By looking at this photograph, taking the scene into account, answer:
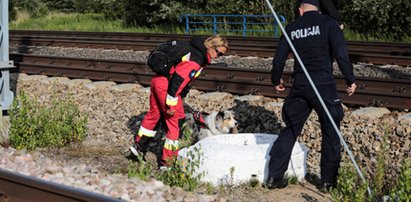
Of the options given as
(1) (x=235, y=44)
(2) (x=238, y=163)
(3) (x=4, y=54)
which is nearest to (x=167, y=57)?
(2) (x=238, y=163)

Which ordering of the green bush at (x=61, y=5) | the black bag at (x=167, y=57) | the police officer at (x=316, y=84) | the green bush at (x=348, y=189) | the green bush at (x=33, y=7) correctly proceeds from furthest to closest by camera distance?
1. the green bush at (x=61, y=5)
2. the green bush at (x=33, y=7)
3. the black bag at (x=167, y=57)
4. the police officer at (x=316, y=84)
5. the green bush at (x=348, y=189)

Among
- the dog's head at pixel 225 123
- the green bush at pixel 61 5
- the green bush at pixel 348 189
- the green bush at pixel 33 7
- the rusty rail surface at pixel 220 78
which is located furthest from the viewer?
the green bush at pixel 61 5

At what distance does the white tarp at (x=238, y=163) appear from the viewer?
25.5 ft

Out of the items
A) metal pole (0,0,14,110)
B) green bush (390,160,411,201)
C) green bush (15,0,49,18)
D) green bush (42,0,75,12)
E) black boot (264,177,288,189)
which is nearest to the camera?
green bush (390,160,411,201)

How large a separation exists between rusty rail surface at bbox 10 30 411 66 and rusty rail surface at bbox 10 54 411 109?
3657 millimetres

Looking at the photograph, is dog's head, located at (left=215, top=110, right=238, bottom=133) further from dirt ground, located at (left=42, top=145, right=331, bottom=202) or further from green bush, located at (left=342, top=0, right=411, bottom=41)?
green bush, located at (left=342, top=0, right=411, bottom=41)

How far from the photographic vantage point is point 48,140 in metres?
9.90

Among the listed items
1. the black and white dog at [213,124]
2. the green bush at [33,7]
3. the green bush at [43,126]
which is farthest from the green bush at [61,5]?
the black and white dog at [213,124]

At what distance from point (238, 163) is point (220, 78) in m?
4.82

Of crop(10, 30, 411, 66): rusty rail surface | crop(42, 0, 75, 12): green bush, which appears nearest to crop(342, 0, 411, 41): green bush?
crop(10, 30, 411, 66): rusty rail surface

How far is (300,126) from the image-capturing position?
7.71m

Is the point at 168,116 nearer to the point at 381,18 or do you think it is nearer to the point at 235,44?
the point at 235,44

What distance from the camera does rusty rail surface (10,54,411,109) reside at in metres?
10.3

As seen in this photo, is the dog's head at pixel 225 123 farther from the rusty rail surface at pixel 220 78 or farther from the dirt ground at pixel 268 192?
the rusty rail surface at pixel 220 78
